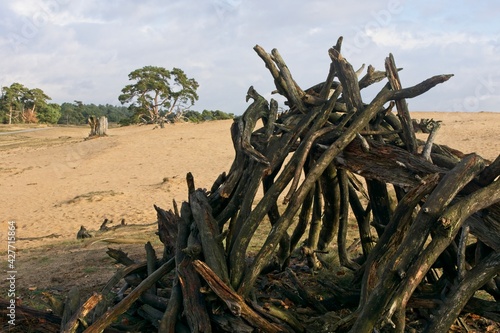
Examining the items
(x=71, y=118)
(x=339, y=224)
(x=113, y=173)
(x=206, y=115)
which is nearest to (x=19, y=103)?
(x=71, y=118)

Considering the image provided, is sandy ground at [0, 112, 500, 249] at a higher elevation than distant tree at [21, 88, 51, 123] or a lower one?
lower

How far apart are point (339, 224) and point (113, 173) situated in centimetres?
1576

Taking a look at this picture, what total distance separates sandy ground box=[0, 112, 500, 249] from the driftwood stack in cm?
699

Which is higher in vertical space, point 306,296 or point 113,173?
point 306,296

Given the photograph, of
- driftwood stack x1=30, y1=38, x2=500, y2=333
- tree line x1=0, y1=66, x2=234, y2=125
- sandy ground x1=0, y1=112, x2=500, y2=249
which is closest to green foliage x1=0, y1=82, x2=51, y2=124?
tree line x1=0, y1=66, x2=234, y2=125

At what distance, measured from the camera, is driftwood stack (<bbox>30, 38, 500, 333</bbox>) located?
3176 mm

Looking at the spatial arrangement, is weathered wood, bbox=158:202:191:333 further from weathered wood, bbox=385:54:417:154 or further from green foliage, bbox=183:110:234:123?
green foliage, bbox=183:110:234:123

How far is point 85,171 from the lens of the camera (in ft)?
Answer: 66.4

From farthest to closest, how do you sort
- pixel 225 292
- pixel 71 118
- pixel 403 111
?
pixel 71 118 < pixel 403 111 < pixel 225 292

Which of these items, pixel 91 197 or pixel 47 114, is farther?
pixel 47 114

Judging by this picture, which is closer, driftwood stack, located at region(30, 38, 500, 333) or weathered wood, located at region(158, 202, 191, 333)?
driftwood stack, located at region(30, 38, 500, 333)

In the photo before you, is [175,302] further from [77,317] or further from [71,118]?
[71,118]

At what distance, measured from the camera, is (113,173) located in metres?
19.6

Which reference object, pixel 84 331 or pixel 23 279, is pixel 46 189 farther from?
pixel 84 331
